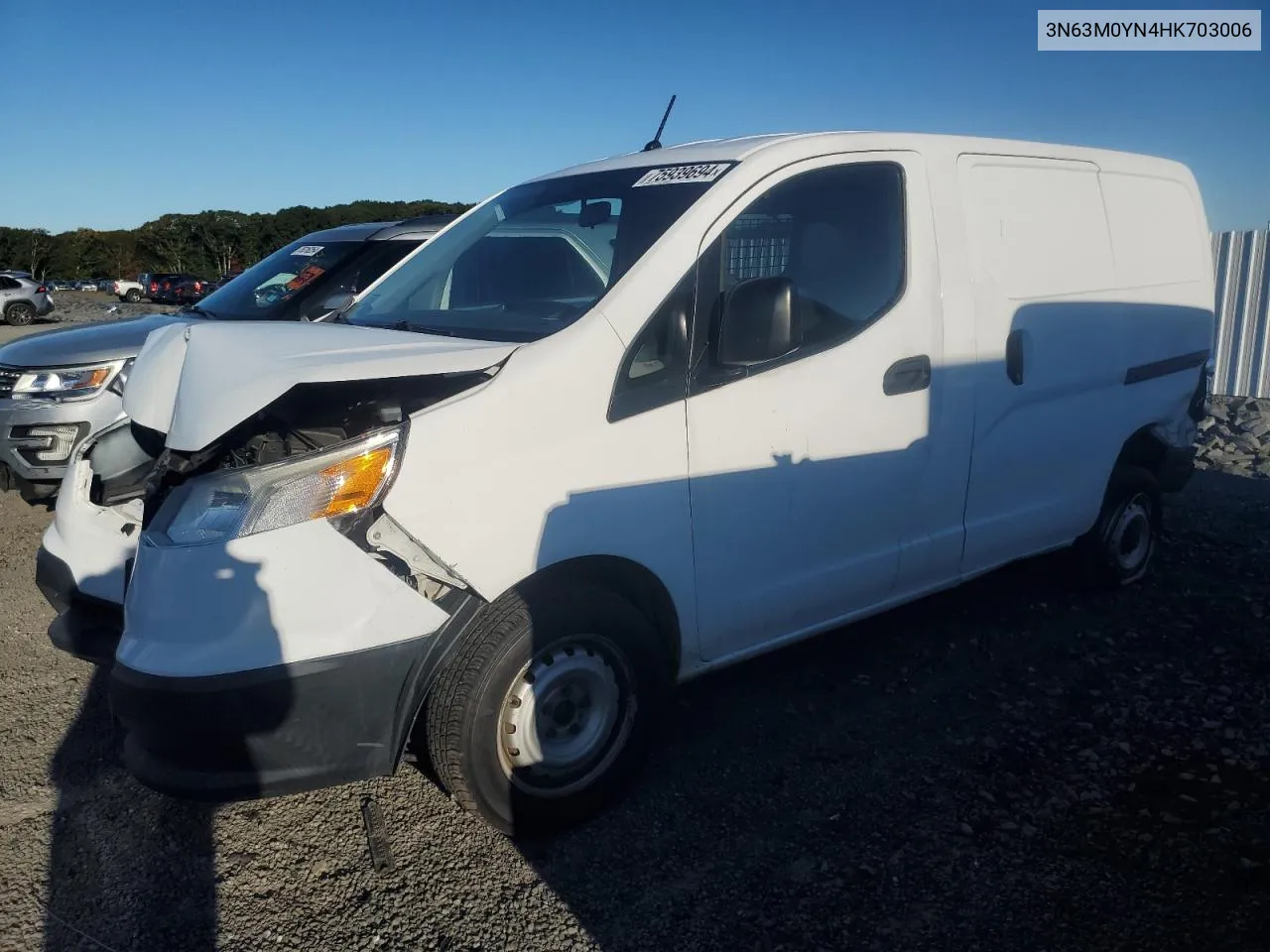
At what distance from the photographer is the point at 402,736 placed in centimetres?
254

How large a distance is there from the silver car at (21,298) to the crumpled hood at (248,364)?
87.6 ft

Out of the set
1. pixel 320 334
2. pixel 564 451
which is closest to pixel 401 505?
pixel 564 451

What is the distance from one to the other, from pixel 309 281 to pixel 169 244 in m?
52.4

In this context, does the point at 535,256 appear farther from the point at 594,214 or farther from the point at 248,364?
the point at 248,364

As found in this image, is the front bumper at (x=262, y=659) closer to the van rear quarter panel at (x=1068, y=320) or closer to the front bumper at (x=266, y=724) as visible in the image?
the front bumper at (x=266, y=724)

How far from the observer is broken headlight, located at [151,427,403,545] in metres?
2.37

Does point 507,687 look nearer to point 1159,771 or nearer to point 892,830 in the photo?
point 892,830

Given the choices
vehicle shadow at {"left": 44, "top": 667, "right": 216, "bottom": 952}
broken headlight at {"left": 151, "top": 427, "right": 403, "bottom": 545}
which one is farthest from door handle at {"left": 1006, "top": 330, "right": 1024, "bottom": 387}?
vehicle shadow at {"left": 44, "top": 667, "right": 216, "bottom": 952}

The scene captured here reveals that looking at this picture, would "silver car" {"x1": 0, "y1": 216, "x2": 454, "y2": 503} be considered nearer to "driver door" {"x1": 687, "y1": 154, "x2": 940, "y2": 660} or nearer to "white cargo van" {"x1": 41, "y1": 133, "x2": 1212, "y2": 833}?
"white cargo van" {"x1": 41, "y1": 133, "x2": 1212, "y2": 833}

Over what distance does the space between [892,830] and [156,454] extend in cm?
278

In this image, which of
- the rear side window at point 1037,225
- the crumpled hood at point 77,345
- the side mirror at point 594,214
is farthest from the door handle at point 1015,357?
the crumpled hood at point 77,345

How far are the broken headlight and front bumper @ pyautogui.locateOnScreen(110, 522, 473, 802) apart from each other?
0.04m

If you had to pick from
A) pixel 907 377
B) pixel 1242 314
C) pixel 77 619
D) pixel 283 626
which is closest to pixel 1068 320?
pixel 907 377

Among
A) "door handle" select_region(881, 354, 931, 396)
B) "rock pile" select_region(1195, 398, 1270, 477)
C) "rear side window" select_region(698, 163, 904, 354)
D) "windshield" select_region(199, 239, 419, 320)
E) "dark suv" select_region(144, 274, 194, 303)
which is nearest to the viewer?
"rear side window" select_region(698, 163, 904, 354)
